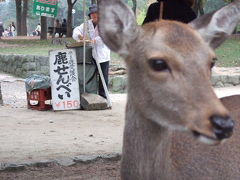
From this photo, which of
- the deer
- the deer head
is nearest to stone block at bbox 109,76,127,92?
the deer

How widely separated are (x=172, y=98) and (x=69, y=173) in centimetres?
323

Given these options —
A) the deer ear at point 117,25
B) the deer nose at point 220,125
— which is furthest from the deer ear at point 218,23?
the deer nose at point 220,125

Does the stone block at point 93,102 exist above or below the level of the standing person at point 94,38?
below

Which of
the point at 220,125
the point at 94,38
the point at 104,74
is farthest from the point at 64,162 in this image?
the point at 104,74

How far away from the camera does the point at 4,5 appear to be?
101562mm

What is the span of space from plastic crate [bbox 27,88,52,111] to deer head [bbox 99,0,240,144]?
689 centimetres

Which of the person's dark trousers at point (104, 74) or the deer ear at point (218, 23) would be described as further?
the person's dark trousers at point (104, 74)

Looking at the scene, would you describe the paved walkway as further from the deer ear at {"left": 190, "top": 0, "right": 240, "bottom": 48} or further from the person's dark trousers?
the deer ear at {"left": 190, "top": 0, "right": 240, "bottom": 48}

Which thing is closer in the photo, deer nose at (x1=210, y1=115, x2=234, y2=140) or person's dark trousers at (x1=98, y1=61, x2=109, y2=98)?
deer nose at (x1=210, y1=115, x2=234, y2=140)

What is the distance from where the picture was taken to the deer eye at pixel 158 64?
114 inches

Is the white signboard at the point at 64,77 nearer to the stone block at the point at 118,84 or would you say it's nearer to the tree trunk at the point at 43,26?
the stone block at the point at 118,84

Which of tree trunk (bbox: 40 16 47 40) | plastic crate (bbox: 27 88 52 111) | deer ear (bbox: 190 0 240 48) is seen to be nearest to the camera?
deer ear (bbox: 190 0 240 48)

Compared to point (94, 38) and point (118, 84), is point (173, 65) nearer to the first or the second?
point (94, 38)

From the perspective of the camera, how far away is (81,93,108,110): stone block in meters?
9.88
